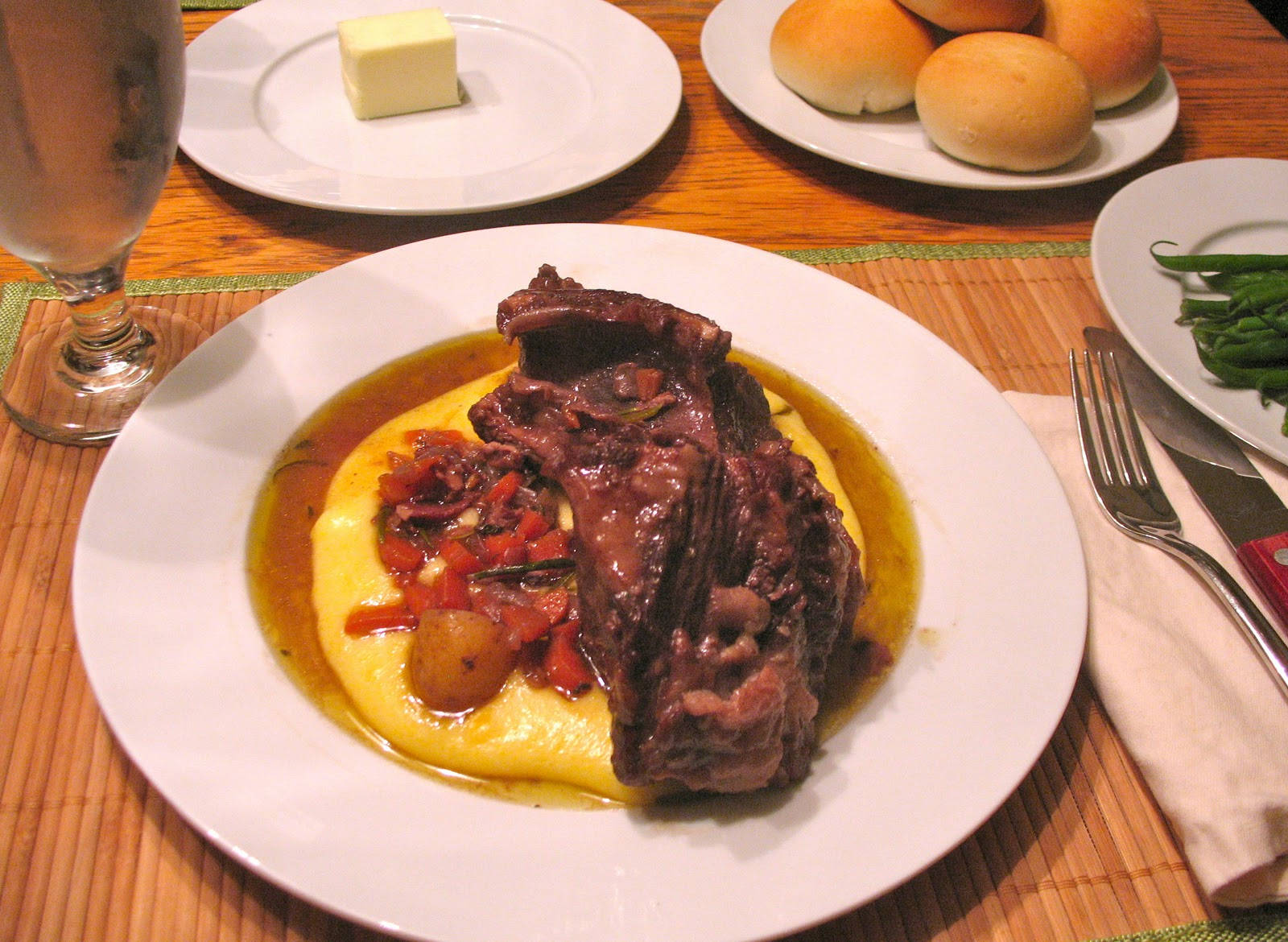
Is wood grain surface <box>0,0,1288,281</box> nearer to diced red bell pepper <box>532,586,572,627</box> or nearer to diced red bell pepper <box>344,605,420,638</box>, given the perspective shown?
diced red bell pepper <box>344,605,420,638</box>

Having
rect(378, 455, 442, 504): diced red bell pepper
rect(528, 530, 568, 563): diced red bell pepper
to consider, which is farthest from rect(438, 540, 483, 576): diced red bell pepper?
rect(378, 455, 442, 504): diced red bell pepper

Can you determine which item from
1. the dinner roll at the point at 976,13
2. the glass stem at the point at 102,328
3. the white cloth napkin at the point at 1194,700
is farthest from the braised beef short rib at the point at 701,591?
the dinner roll at the point at 976,13

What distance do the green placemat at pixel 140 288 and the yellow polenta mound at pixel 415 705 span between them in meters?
1.24

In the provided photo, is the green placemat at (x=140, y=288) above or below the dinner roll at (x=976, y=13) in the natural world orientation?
below

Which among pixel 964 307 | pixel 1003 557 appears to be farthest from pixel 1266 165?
pixel 1003 557

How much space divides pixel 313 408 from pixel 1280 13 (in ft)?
31.8

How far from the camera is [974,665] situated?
2643 millimetres

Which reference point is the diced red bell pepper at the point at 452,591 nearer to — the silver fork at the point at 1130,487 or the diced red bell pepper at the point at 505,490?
the diced red bell pepper at the point at 505,490

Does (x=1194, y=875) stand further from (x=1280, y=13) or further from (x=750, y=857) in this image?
(x=1280, y=13)

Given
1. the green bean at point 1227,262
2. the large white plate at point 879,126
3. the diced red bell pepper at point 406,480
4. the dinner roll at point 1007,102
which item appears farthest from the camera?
the large white plate at point 879,126

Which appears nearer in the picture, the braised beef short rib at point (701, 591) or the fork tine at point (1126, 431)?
the braised beef short rib at point (701, 591)

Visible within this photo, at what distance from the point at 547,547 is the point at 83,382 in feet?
6.06

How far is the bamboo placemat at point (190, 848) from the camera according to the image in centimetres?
221

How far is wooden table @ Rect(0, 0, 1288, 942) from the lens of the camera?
2.26 m
